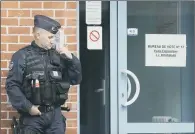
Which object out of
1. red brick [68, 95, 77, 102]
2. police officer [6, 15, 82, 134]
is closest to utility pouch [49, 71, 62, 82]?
police officer [6, 15, 82, 134]

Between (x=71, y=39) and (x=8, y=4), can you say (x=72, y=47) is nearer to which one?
(x=71, y=39)

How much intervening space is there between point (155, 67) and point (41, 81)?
1.64 m

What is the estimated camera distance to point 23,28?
5.93 meters

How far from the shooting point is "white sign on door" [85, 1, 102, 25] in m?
6.14

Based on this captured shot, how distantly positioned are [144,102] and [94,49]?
844mm

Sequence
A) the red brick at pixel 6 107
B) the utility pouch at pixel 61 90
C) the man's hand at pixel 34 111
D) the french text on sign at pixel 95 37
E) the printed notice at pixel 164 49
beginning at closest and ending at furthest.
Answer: the man's hand at pixel 34 111 → the utility pouch at pixel 61 90 → the red brick at pixel 6 107 → the french text on sign at pixel 95 37 → the printed notice at pixel 164 49

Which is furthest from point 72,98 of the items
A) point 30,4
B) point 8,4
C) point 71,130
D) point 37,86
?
point 8,4

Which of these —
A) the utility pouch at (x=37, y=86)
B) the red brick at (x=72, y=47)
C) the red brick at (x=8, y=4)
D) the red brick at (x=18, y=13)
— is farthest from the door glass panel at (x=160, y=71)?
the utility pouch at (x=37, y=86)

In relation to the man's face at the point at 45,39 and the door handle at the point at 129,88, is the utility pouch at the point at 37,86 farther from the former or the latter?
the door handle at the point at 129,88

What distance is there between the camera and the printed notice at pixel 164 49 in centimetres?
625

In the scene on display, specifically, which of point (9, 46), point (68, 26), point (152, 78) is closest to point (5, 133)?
point (9, 46)

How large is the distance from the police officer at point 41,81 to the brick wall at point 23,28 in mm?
584

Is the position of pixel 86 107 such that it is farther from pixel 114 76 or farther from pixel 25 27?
pixel 25 27

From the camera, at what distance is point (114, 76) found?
6180 millimetres
